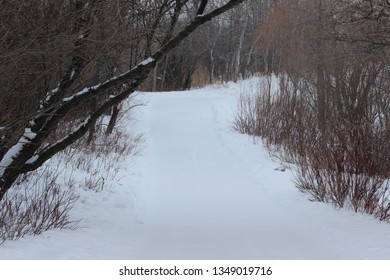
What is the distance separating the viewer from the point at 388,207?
18.0ft

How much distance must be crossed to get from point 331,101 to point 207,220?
243 inches

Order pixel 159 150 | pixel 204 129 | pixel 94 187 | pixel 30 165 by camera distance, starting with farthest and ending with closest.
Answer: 1. pixel 204 129
2. pixel 159 150
3. pixel 94 187
4. pixel 30 165

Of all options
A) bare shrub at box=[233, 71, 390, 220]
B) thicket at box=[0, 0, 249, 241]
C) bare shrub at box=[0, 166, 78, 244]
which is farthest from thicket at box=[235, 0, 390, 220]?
bare shrub at box=[0, 166, 78, 244]

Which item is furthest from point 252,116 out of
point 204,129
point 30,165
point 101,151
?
point 30,165

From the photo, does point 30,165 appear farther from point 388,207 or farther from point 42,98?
point 388,207

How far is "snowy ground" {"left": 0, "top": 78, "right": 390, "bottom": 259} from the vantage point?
4.53m

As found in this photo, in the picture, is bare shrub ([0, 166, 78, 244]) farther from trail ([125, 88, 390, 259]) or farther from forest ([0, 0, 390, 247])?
trail ([125, 88, 390, 259])

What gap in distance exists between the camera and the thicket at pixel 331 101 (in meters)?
6.20

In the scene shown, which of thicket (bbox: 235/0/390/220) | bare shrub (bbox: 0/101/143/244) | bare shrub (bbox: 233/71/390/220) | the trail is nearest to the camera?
the trail

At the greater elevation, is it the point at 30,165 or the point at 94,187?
Answer: the point at 30,165

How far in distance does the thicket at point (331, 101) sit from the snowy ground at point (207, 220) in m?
0.43

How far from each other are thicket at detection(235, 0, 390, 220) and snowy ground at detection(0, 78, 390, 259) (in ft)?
1.41

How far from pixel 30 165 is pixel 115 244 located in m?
1.29

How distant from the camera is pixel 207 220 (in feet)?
19.7
